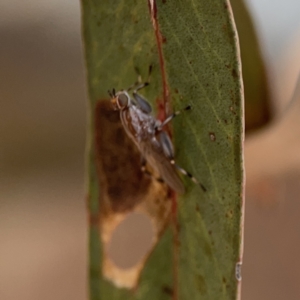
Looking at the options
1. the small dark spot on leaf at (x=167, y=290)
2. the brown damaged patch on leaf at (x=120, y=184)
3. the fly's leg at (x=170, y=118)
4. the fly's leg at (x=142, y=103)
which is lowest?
the small dark spot on leaf at (x=167, y=290)

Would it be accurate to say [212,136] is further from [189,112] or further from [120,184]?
[120,184]

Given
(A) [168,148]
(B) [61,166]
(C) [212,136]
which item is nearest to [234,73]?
(C) [212,136]

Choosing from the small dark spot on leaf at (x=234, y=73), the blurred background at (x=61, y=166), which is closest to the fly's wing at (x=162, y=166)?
the small dark spot on leaf at (x=234, y=73)

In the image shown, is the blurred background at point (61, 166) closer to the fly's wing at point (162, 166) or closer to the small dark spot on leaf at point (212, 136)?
the fly's wing at point (162, 166)

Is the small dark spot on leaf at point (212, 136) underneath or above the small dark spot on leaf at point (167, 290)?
above

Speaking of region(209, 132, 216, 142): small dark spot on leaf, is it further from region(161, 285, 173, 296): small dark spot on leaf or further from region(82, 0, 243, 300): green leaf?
region(161, 285, 173, 296): small dark spot on leaf

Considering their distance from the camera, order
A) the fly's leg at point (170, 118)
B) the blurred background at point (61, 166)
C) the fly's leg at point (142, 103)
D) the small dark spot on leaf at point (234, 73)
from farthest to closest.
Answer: the blurred background at point (61, 166) < the fly's leg at point (142, 103) < the fly's leg at point (170, 118) < the small dark spot on leaf at point (234, 73)

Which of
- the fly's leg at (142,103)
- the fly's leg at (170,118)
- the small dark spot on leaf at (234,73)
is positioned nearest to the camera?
the small dark spot on leaf at (234,73)
